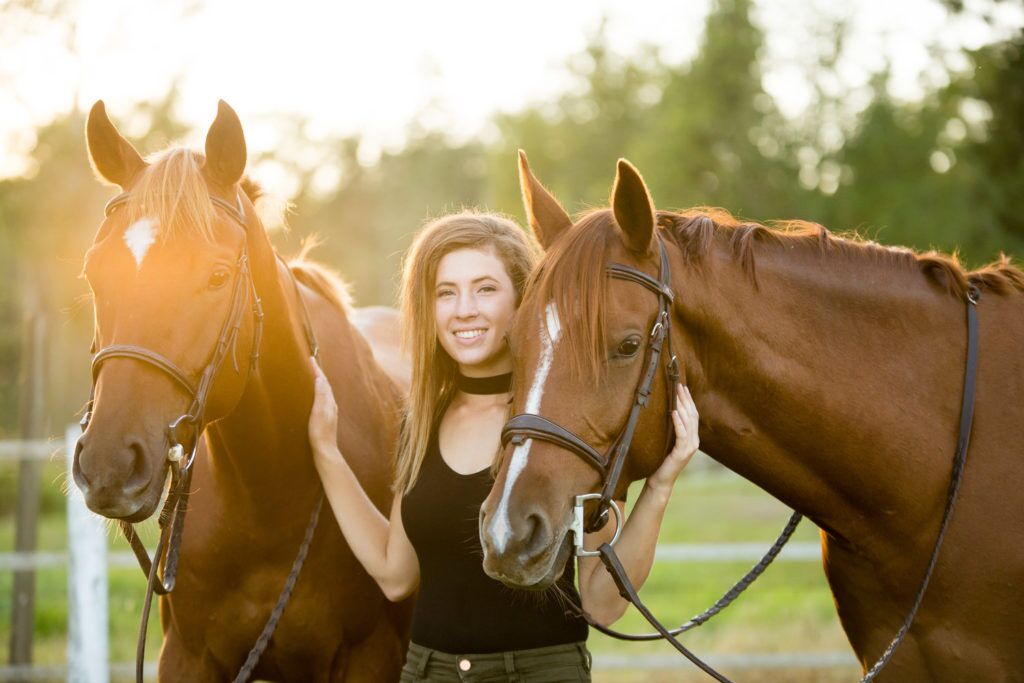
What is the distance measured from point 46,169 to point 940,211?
16712 mm

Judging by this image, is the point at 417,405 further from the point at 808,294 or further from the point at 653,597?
the point at 653,597

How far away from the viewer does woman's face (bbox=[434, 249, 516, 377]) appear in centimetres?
300

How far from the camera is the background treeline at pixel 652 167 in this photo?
830cm

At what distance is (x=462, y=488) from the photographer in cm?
298

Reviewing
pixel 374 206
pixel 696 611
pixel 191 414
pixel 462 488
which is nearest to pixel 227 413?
pixel 191 414

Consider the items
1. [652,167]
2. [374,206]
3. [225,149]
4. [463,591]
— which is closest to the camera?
[463,591]

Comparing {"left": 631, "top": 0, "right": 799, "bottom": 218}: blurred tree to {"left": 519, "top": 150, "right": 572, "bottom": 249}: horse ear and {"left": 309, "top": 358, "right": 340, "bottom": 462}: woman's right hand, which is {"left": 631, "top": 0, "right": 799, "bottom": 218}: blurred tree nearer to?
{"left": 309, "top": 358, "right": 340, "bottom": 462}: woman's right hand

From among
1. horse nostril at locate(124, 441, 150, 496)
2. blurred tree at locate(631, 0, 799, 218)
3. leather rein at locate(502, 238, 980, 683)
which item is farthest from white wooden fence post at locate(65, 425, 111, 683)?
blurred tree at locate(631, 0, 799, 218)

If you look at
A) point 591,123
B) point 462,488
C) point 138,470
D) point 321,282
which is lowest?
point 462,488

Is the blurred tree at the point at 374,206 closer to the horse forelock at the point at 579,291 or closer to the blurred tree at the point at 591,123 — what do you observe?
the blurred tree at the point at 591,123

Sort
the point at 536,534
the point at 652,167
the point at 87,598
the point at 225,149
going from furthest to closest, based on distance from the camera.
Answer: the point at 652,167
the point at 87,598
the point at 225,149
the point at 536,534

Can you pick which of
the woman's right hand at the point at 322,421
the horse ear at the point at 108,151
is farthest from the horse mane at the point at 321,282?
the horse ear at the point at 108,151

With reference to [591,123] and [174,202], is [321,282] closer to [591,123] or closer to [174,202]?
[174,202]

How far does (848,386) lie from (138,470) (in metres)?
2.06
